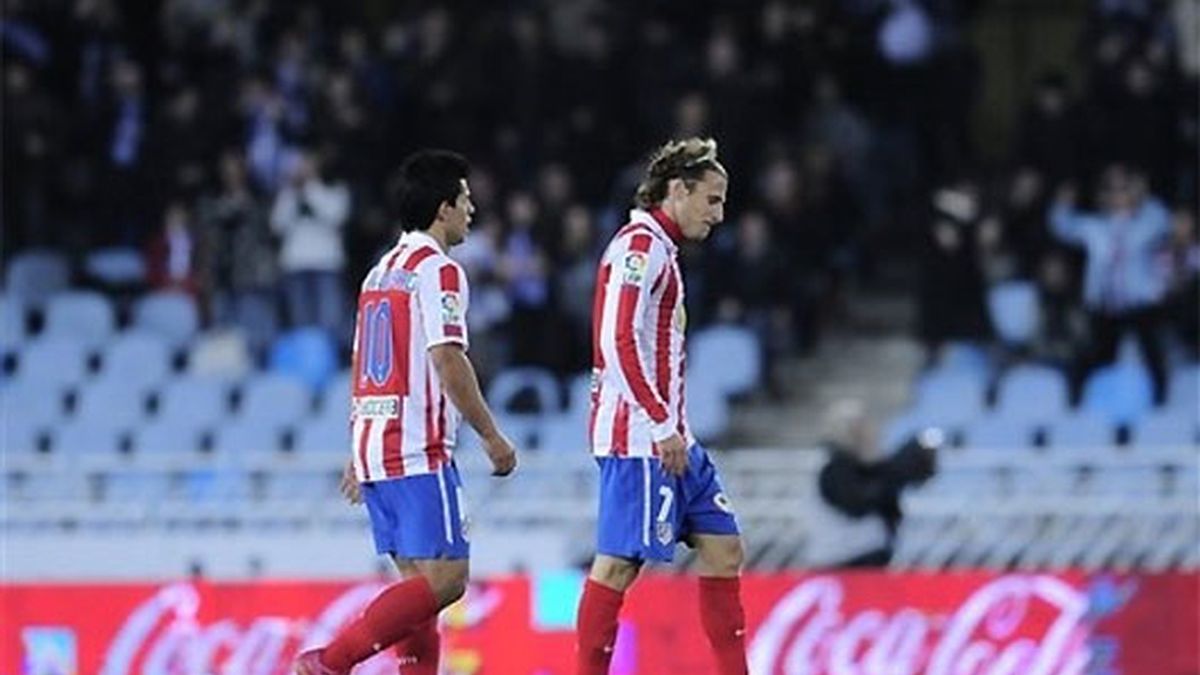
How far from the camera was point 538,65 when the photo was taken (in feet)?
71.4

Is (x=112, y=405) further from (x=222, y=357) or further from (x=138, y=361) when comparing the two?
(x=222, y=357)

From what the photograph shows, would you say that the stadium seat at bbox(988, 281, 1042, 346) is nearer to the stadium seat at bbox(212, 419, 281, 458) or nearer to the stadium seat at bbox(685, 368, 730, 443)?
the stadium seat at bbox(685, 368, 730, 443)

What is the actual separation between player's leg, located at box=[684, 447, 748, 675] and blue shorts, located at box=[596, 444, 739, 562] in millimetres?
38

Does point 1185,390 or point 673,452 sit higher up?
point 673,452

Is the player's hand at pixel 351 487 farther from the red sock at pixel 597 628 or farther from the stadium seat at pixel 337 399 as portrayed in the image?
the stadium seat at pixel 337 399

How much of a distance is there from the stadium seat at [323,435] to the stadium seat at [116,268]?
2.16 metres

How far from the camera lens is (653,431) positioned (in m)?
11.3

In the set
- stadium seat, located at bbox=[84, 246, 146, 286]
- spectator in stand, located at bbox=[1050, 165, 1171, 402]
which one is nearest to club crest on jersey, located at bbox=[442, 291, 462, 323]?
spectator in stand, located at bbox=[1050, 165, 1171, 402]

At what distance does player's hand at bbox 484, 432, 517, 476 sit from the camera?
424 inches

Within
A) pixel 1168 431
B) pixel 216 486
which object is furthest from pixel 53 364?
pixel 1168 431

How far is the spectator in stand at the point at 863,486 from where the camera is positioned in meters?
15.3

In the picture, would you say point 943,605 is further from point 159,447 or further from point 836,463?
point 159,447

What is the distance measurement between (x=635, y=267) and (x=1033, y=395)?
8.11 metres

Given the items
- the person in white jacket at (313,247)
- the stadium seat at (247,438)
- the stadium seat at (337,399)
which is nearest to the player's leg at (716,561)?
the stadium seat at (337,399)
